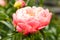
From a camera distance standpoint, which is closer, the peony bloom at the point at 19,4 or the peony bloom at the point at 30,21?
the peony bloom at the point at 30,21

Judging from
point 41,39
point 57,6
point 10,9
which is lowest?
point 41,39

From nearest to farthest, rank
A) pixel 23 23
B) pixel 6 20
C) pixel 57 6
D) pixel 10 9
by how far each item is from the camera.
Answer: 1. pixel 23 23
2. pixel 6 20
3. pixel 10 9
4. pixel 57 6

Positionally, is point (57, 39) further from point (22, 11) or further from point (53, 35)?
point (22, 11)

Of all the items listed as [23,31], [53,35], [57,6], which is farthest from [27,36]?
[57,6]

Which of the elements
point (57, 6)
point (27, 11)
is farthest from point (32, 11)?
point (57, 6)

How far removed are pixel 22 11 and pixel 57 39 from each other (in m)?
0.23

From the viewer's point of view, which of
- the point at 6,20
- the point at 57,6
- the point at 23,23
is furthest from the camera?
the point at 57,6

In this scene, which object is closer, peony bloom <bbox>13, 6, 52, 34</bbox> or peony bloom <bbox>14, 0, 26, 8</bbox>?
peony bloom <bbox>13, 6, 52, 34</bbox>

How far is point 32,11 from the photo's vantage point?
705 mm

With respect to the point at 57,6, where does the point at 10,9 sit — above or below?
below

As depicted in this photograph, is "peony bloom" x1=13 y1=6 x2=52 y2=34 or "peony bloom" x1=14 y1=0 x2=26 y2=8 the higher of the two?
"peony bloom" x1=14 y1=0 x2=26 y2=8

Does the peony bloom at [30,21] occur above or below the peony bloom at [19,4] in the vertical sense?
below

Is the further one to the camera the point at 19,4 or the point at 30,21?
the point at 19,4

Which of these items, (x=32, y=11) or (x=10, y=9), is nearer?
(x=32, y=11)
